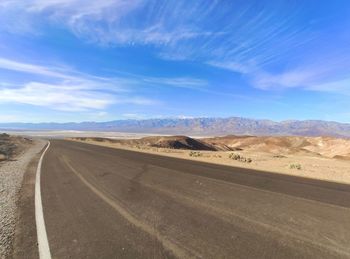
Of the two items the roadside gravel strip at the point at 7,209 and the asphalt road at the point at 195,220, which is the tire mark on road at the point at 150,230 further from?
the roadside gravel strip at the point at 7,209

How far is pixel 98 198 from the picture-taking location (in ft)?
30.6

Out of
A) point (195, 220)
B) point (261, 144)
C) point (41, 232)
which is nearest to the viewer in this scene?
point (41, 232)

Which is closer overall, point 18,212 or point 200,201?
point 18,212

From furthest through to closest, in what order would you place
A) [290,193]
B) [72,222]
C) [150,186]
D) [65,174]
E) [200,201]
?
[65,174] < [150,186] < [290,193] < [200,201] < [72,222]

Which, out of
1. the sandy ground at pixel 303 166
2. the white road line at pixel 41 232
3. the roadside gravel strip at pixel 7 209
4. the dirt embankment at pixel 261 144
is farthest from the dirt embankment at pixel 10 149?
the white road line at pixel 41 232

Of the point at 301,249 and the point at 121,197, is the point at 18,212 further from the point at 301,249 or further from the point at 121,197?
the point at 301,249

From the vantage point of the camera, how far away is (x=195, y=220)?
679cm

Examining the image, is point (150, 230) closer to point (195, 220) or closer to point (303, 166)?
point (195, 220)

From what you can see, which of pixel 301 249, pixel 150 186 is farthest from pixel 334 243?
pixel 150 186

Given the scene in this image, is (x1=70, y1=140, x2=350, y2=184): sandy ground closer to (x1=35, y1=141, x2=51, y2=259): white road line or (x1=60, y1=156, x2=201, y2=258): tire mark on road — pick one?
(x1=60, y1=156, x2=201, y2=258): tire mark on road

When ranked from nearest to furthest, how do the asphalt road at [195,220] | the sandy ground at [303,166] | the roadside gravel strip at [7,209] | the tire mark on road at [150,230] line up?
the tire mark on road at [150,230], the asphalt road at [195,220], the roadside gravel strip at [7,209], the sandy ground at [303,166]

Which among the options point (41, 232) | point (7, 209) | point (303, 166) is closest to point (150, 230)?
point (41, 232)

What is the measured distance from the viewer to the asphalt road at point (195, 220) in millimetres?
5104

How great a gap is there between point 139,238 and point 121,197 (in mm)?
3900
